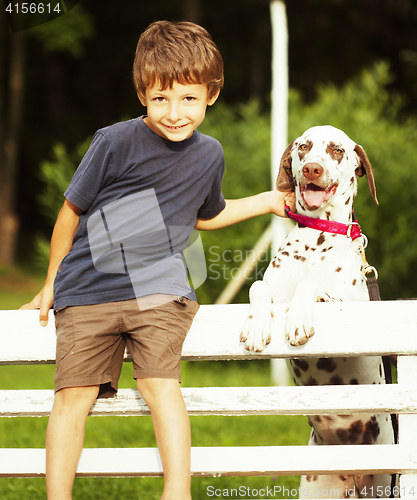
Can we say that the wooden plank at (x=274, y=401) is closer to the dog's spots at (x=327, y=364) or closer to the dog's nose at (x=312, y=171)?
the dog's spots at (x=327, y=364)

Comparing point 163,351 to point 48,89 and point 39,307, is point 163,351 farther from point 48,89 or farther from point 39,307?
point 48,89

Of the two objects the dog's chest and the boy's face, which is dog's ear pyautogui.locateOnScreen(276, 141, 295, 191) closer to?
the dog's chest

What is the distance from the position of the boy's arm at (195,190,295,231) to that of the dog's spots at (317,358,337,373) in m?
0.80

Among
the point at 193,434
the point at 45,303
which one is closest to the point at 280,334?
the point at 45,303

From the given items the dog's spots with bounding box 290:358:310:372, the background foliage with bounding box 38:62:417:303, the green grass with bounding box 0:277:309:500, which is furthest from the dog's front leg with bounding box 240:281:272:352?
the background foliage with bounding box 38:62:417:303

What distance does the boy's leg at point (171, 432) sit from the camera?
2.29 metres

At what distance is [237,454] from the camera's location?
8.42ft

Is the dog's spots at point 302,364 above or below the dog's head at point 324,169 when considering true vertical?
below

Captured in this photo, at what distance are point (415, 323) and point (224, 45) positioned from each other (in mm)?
25722

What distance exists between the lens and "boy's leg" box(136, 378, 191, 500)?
229cm

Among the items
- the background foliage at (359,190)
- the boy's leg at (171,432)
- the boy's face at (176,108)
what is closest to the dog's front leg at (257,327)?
the boy's leg at (171,432)

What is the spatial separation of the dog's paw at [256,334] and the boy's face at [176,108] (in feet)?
2.88

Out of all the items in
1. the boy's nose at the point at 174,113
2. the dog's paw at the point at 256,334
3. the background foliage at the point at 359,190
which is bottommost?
the dog's paw at the point at 256,334

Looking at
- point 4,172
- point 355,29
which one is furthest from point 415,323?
point 355,29
